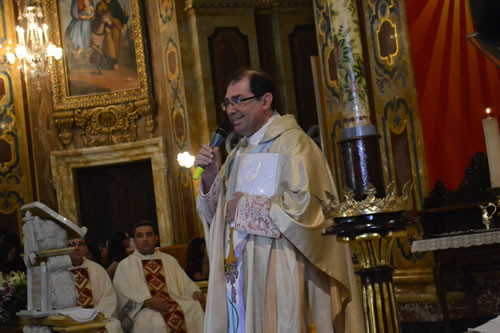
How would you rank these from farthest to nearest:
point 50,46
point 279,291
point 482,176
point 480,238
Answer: point 50,46 < point 482,176 < point 480,238 < point 279,291

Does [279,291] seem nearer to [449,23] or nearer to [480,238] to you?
[480,238]

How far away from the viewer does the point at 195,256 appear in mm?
9453

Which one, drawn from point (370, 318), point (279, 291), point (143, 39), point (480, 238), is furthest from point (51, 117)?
point (370, 318)

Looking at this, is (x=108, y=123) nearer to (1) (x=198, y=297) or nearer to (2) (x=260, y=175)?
(1) (x=198, y=297)

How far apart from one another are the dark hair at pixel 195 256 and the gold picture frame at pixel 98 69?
369 cm

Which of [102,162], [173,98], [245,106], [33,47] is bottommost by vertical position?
[245,106]

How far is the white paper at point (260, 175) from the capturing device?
350cm

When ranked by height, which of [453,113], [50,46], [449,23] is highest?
[50,46]

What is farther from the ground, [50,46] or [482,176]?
[50,46]

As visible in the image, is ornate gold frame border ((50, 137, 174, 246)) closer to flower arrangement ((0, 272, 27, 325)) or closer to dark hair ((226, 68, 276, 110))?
flower arrangement ((0, 272, 27, 325))

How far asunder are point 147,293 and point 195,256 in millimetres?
2388

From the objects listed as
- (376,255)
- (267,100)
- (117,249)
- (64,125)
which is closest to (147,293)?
(117,249)

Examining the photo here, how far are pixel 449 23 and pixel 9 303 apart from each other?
16.5 ft

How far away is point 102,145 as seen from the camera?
12.8m
